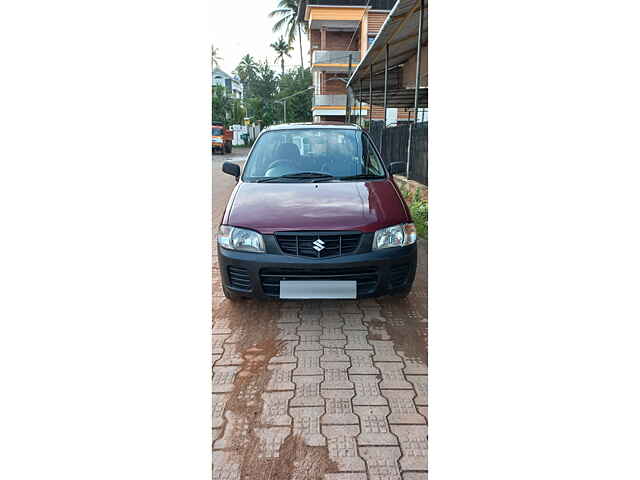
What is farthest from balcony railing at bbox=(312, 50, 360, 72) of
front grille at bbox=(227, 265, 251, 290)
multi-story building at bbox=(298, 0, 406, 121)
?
front grille at bbox=(227, 265, 251, 290)

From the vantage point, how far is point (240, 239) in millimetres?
3746

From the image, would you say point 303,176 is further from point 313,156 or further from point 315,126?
point 315,126

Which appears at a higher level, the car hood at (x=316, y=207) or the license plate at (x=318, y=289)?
the car hood at (x=316, y=207)

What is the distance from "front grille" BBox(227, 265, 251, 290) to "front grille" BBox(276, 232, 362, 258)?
1.09 feet

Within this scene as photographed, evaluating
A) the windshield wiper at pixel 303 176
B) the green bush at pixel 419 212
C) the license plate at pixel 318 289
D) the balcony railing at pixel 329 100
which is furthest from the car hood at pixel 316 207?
the balcony railing at pixel 329 100

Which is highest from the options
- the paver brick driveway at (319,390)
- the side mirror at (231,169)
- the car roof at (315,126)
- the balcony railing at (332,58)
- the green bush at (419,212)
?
the balcony railing at (332,58)

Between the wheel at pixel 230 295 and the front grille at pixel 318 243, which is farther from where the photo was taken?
the wheel at pixel 230 295

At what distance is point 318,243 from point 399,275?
63 centimetres

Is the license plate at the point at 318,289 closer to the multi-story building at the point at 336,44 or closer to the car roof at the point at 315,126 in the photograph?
the car roof at the point at 315,126

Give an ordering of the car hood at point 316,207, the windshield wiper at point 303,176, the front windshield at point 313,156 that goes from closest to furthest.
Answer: the car hood at point 316,207, the windshield wiper at point 303,176, the front windshield at point 313,156

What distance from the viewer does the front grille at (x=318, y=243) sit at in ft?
11.9

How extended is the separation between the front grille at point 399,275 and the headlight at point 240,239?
3.02 ft

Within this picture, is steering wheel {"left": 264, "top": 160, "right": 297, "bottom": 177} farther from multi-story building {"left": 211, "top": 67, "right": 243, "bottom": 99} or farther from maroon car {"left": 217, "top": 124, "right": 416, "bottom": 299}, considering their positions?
multi-story building {"left": 211, "top": 67, "right": 243, "bottom": 99}
